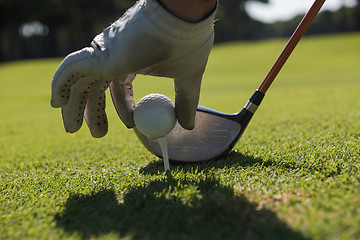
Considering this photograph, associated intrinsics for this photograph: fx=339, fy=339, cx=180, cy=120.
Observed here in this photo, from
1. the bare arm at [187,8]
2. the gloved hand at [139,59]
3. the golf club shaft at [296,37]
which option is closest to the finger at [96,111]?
the gloved hand at [139,59]

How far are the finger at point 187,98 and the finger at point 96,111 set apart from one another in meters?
0.49

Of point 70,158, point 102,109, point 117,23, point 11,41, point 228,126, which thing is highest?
point 11,41

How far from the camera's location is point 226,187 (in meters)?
1.85

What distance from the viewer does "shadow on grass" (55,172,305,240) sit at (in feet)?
4.58

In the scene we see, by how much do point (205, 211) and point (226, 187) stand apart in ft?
1.02

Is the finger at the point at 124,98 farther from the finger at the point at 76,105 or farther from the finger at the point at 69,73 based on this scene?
the finger at the point at 69,73

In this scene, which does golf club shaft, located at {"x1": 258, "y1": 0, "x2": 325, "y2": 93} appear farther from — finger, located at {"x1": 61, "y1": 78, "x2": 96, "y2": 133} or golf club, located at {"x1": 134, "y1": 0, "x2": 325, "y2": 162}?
finger, located at {"x1": 61, "y1": 78, "x2": 96, "y2": 133}

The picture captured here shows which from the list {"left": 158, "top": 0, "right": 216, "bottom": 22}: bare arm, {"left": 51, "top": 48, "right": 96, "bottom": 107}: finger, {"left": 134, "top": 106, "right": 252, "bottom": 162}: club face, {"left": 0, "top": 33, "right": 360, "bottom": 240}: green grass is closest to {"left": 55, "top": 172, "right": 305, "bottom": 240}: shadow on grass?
{"left": 0, "top": 33, "right": 360, "bottom": 240}: green grass

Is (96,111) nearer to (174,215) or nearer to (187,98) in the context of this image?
(187,98)

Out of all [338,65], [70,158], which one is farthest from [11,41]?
[70,158]

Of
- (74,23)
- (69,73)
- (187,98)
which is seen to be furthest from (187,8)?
(74,23)

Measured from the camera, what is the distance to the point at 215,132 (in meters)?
2.48

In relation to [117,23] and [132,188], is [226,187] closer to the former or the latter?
[132,188]

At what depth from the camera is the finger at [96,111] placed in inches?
86.0
